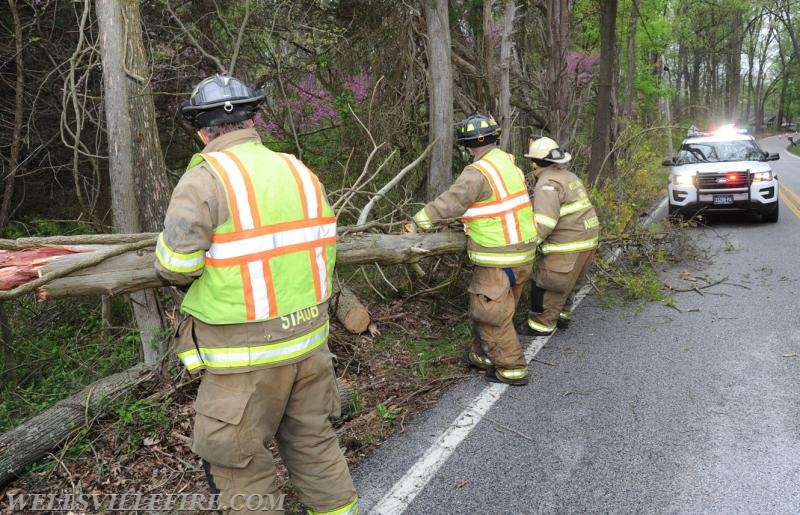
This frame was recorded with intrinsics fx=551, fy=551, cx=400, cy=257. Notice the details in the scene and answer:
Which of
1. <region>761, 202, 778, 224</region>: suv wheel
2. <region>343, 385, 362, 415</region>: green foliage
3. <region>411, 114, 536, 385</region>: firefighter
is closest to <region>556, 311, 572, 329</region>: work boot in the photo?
<region>411, 114, 536, 385</region>: firefighter

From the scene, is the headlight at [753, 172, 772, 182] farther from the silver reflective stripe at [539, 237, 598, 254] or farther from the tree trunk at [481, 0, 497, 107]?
the silver reflective stripe at [539, 237, 598, 254]

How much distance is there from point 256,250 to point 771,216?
1104cm

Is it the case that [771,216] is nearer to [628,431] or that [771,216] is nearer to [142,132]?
[628,431]

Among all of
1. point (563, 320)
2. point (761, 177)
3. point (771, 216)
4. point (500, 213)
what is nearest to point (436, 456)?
point (500, 213)

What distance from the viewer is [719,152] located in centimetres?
1097

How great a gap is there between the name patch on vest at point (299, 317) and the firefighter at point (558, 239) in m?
3.13

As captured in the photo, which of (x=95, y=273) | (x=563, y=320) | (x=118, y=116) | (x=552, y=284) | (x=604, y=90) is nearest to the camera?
(x=95, y=273)

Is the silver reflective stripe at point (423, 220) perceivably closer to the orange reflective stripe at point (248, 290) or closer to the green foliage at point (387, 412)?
the green foliage at point (387, 412)

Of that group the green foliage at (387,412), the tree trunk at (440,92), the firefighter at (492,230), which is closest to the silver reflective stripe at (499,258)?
the firefighter at (492,230)

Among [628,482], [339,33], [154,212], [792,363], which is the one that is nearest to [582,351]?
[792,363]

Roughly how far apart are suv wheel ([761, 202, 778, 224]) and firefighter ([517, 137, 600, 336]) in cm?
684

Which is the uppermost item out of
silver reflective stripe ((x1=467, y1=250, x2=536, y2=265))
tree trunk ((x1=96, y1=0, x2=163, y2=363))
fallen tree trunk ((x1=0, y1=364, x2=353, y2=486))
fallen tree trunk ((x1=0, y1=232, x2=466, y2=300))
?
tree trunk ((x1=96, y1=0, x2=163, y2=363))

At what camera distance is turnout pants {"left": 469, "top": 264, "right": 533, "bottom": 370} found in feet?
14.1

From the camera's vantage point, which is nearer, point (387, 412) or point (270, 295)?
point (270, 295)
